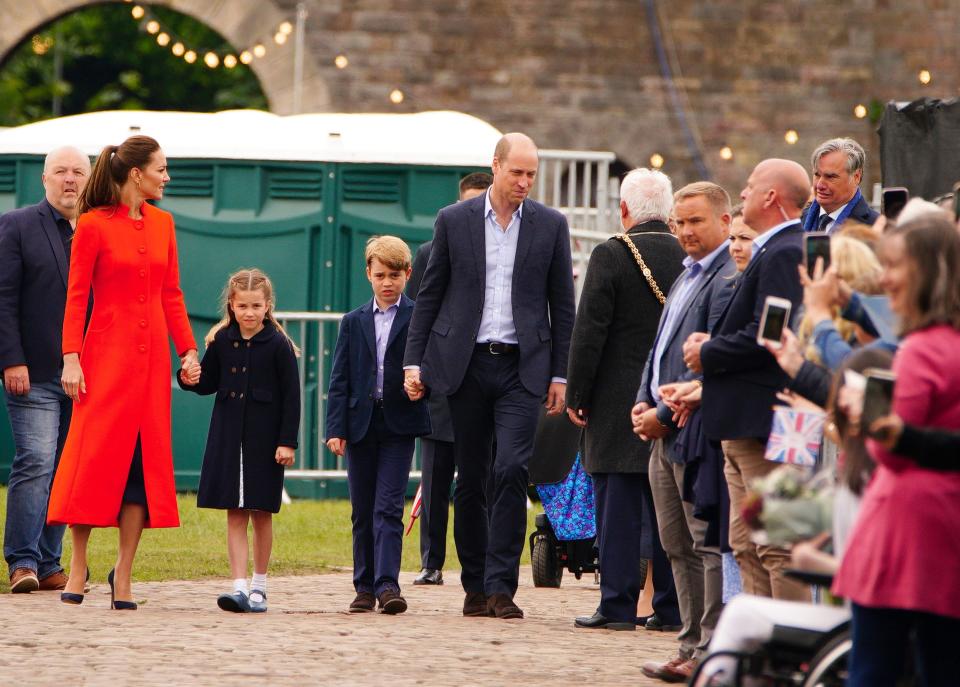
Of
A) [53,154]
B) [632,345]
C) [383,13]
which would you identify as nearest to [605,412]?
[632,345]

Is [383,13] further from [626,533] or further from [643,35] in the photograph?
[626,533]

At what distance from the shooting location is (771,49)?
22469 mm

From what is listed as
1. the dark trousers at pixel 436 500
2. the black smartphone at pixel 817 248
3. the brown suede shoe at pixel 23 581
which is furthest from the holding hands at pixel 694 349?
the brown suede shoe at pixel 23 581

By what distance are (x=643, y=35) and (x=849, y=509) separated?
1783cm

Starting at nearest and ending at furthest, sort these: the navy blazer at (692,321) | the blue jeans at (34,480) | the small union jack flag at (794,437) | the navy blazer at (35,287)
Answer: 1. the small union jack flag at (794,437)
2. the navy blazer at (692,321)
3. the blue jeans at (34,480)
4. the navy blazer at (35,287)

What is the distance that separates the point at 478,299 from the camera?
27.4ft

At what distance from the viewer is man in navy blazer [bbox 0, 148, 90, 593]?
9062 mm

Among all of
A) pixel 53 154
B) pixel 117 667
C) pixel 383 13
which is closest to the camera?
pixel 117 667

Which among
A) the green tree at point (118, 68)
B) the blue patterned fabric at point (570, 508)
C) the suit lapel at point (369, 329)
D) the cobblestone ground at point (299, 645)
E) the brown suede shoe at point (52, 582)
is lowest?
the cobblestone ground at point (299, 645)

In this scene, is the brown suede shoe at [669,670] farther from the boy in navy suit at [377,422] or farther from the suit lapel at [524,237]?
the suit lapel at [524,237]

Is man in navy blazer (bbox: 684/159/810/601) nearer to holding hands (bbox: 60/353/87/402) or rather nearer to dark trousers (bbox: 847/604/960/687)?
dark trousers (bbox: 847/604/960/687)

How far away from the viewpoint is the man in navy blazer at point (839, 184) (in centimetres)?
877

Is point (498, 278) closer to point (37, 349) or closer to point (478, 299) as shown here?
point (478, 299)

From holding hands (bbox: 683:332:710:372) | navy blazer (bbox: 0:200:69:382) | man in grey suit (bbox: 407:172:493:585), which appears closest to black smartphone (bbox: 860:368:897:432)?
holding hands (bbox: 683:332:710:372)
